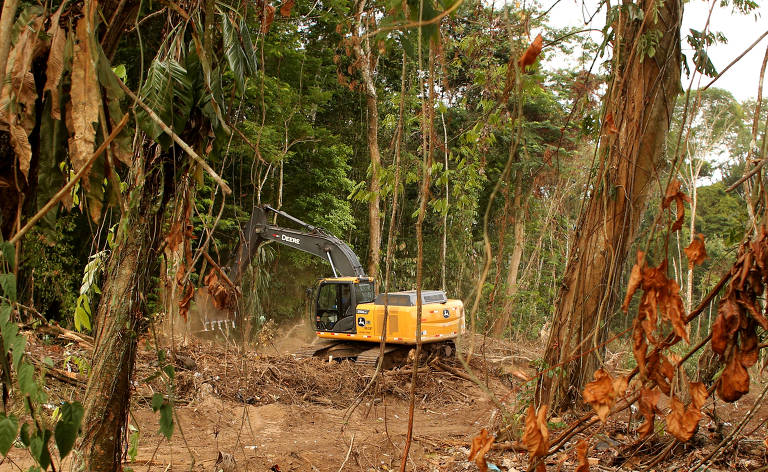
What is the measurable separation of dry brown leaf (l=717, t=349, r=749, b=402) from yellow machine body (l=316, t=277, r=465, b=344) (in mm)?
7946

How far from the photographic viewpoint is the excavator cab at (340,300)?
10133mm

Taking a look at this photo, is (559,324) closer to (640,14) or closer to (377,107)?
(640,14)

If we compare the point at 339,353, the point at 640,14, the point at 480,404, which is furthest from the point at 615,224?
the point at 339,353

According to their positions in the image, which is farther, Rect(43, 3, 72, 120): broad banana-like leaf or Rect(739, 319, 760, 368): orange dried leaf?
Rect(43, 3, 72, 120): broad banana-like leaf

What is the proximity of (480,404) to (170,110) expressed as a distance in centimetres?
785

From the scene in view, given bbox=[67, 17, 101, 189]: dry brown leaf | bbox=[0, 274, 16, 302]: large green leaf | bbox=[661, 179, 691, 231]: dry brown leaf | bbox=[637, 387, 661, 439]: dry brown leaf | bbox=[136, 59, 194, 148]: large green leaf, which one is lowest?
bbox=[637, 387, 661, 439]: dry brown leaf

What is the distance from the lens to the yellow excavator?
972 cm

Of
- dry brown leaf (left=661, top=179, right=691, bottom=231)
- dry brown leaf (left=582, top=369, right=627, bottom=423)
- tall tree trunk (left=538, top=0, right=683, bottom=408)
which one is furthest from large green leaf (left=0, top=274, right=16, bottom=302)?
tall tree trunk (left=538, top=0, right=683, bottom=408)

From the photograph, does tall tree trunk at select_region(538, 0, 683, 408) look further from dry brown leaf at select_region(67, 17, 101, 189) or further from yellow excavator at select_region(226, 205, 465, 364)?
yellow excavator at select_region(226, 205, 465, 364)

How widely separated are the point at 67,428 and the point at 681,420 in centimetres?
158

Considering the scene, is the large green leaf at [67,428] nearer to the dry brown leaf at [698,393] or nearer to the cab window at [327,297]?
the dry brown leaf at [698,393]

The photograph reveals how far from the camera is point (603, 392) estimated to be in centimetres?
149

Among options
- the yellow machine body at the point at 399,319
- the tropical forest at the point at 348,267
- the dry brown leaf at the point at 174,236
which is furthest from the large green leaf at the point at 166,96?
the yellow machine body at the point at 399,319

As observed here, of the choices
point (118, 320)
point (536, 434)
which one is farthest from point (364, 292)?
point (536, 434)
